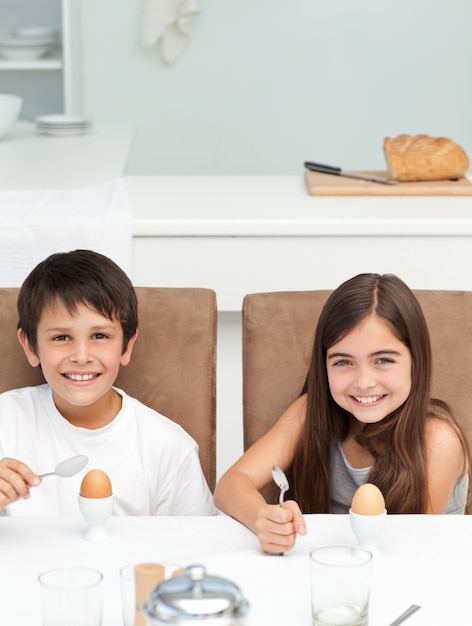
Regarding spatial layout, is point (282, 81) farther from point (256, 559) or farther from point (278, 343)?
point (256, 559)

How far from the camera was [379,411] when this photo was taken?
4.86ft

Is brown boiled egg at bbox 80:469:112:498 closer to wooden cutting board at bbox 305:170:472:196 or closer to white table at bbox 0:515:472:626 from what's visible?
white table at bbox 0:515:472:626

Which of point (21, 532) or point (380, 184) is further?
point (380, 184)

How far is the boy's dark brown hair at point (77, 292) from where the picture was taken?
1.55 m

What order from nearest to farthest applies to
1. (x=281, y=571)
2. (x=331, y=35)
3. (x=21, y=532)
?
(x=281, y=571)
(x=21, y=532)
(x=331, y=35)

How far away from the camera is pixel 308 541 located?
3.84 ft

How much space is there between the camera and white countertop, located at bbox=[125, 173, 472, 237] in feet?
6.71

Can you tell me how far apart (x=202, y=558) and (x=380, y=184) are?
136cm

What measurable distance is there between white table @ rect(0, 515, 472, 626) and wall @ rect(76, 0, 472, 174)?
3.18 meters

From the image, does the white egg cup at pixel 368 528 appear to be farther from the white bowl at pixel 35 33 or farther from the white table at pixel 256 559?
the white bowl at pixel 35 33

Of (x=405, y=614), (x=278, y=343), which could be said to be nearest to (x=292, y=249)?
(x=278, y=343)

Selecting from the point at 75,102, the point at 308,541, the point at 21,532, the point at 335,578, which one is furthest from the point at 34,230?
the point at 75,102

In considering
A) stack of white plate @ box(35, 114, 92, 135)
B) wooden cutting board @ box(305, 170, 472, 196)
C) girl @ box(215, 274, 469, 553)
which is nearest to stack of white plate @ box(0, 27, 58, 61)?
stack of white plate @ box(35, 114, 92, 135)

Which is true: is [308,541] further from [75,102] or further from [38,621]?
[75,102]
